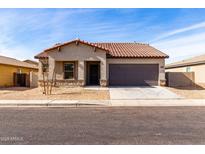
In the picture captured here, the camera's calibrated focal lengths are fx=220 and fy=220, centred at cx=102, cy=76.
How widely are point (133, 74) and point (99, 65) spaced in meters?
3.74

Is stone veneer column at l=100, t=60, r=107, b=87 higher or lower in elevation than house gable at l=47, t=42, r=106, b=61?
lower

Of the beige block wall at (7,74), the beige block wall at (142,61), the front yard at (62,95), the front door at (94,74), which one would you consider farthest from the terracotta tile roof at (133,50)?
the beige block wall at (7,74)

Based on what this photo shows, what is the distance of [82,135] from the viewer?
21.6ft

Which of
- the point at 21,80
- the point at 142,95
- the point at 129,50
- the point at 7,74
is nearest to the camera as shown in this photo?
the point at 142,95

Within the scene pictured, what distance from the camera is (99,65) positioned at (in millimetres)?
23625

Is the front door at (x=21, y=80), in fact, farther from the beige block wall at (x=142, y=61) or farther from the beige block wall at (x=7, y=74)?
the beige block wall at (x=142, y=61)

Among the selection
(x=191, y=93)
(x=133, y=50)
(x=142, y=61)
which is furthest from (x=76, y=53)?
(x=191, y=93)

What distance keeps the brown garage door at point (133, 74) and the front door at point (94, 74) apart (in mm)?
1635

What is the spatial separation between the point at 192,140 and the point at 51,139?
3.92m

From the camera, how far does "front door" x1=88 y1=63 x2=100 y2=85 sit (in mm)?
23781

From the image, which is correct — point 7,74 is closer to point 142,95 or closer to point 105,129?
point 142,95

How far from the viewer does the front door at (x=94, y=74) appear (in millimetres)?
23781

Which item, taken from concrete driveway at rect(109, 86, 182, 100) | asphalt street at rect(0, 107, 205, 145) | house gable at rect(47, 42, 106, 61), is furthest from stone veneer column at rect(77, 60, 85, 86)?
asphalt street at rect(0, 107, 205, 145)

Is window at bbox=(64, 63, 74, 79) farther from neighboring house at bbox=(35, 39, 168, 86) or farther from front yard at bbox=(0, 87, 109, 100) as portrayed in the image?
front yard at bbox=(0, 87, 109, 100)
